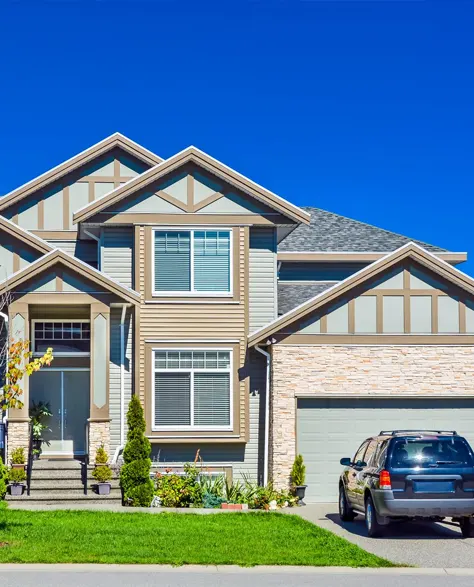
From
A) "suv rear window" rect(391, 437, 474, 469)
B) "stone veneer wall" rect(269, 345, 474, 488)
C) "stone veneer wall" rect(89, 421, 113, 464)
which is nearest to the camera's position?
"suv rear window" rect(391, 437, 474, 469)

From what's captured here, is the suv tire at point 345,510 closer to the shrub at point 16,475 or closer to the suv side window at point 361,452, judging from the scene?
the suv side window at point 361,452

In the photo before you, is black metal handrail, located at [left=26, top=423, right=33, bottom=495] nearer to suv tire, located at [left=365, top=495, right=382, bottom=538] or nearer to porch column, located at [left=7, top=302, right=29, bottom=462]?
porch column, located at [left=7, top=302, right=29, bottom=462]

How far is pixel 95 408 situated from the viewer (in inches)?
856

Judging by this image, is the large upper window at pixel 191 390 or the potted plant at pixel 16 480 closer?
the potted plant at pixel 16 480

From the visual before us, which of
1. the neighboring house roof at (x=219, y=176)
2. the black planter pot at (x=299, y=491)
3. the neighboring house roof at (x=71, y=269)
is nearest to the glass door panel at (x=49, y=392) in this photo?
the neighboring house roof at (x=71, y=269)

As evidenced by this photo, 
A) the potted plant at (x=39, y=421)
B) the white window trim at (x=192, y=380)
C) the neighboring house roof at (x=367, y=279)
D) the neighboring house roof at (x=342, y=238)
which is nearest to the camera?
the neighboring house roof at (x=367, y=279)

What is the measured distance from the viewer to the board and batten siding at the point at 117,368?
2277 cm

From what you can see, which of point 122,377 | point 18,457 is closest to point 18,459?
point 18,457

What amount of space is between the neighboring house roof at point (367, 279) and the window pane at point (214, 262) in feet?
5.71

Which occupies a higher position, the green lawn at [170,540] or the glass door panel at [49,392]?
the glass door panel at [49,392]

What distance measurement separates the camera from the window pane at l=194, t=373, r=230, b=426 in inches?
899

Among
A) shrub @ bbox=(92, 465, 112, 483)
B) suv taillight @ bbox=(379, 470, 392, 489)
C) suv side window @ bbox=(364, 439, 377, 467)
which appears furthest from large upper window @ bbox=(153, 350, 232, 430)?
suv taillight @ bbox=(379, 470, 392, 489)

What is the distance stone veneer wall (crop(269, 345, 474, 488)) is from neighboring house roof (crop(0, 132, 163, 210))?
309 inches

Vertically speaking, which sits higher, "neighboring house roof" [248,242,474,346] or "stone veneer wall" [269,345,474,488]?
"neighboring house roof" [248,242,474,346]
